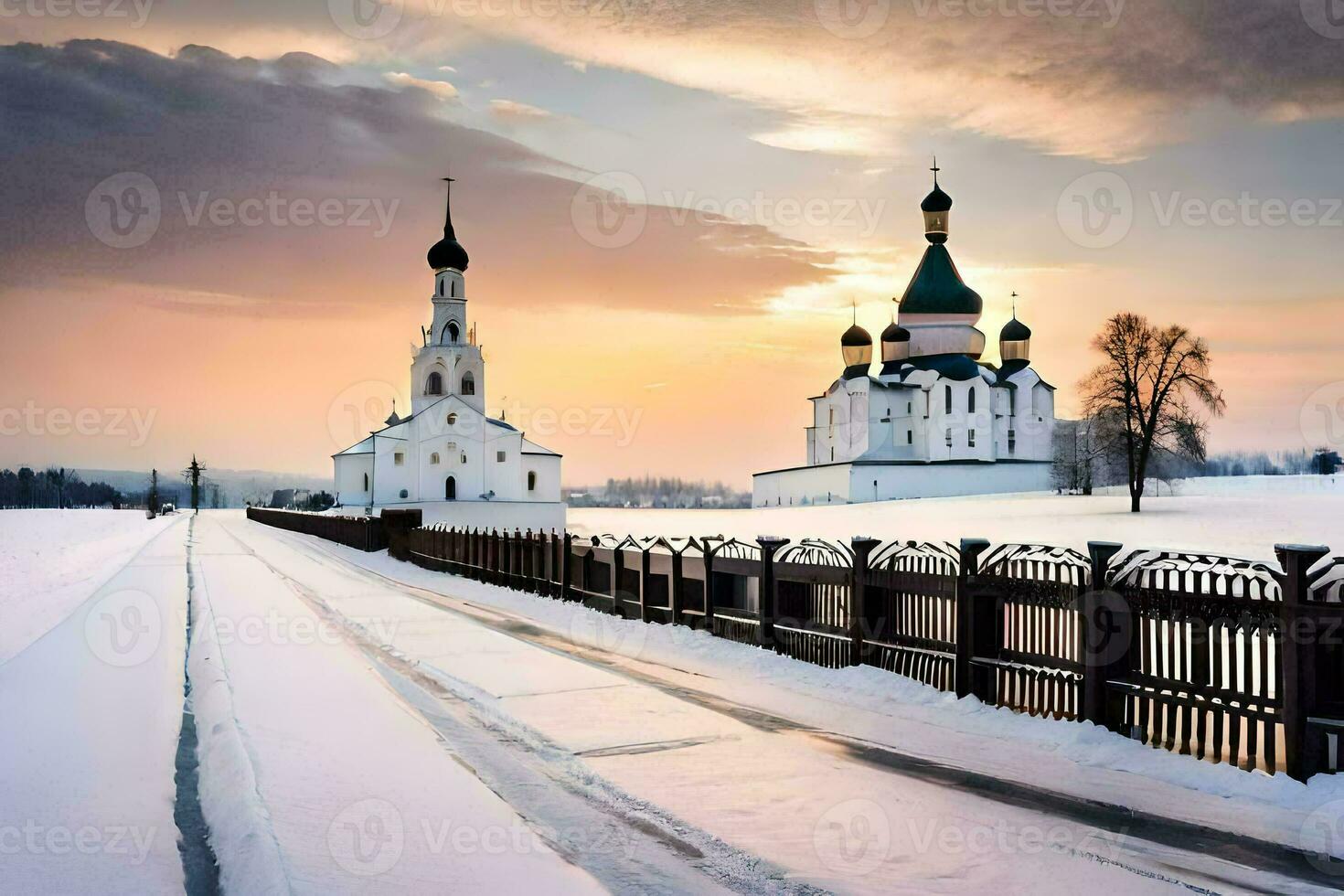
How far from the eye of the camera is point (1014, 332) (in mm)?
89312

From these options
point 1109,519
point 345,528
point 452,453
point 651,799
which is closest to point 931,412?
point 1109,519

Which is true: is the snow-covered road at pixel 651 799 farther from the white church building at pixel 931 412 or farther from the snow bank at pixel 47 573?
the white church building at pixel 931 412

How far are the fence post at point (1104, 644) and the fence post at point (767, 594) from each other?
5.09m

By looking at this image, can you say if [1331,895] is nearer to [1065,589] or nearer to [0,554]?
[1065,589]

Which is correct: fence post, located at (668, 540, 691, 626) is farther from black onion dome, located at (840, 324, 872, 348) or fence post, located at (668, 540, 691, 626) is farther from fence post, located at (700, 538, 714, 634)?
black onion dome, located at (840, 324, 872, 348)

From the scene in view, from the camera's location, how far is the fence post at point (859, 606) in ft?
38.6

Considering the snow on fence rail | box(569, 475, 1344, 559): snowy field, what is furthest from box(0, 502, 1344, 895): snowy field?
box(569, 475, 1344, 559): snowy field

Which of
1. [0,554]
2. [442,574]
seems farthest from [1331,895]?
[0,554]

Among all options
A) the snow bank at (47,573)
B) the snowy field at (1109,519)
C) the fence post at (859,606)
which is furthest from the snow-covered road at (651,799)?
the snowy field at (1109,519)

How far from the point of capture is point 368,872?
220 inches

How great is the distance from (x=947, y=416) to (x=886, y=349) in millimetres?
10274

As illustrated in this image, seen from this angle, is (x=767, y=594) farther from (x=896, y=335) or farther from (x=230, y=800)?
(x=896, y=335)

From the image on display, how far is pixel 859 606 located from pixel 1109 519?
1567 inches

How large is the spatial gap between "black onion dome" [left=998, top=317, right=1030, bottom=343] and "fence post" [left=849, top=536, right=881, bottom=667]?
3267 inches
